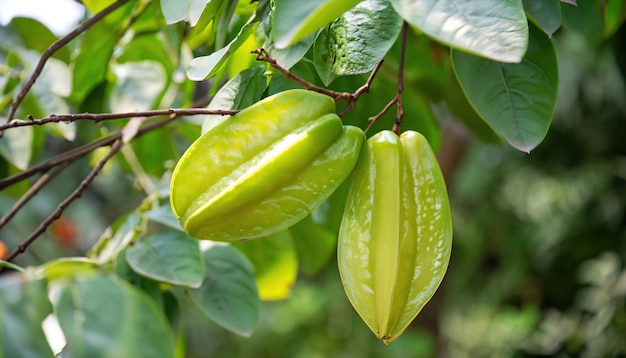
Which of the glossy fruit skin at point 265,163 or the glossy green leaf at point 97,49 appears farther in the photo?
the glossy green leaf at point 97,49

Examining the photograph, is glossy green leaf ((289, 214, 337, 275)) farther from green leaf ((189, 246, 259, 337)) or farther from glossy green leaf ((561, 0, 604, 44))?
glossy green leaf ((561, 0, 604, 44))

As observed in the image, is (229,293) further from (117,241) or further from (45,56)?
(45,56)

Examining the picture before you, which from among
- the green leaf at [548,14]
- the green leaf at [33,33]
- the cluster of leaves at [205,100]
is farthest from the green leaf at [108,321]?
the green leaf at [33,33]

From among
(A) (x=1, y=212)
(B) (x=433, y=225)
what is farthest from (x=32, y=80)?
(A) (x=1, y=212)

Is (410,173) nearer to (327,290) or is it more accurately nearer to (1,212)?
(1,212)

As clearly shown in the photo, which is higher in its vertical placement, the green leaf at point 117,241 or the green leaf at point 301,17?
the green leaf at point 301,17

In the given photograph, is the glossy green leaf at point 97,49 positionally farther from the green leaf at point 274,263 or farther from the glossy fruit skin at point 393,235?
the glossy fruit skin at point 393,235
